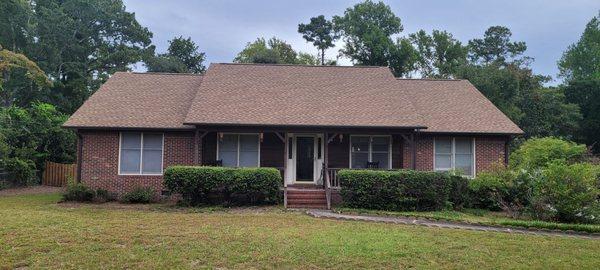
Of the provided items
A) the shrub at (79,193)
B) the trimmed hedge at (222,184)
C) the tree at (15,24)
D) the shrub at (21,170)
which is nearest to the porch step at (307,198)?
the trimmed hedge at (222,184)

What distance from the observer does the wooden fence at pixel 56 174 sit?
24269 mm

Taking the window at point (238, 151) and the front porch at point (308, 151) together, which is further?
the window at point (238, 151)

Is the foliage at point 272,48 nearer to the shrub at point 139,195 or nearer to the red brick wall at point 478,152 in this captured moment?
the red brick wall at point 478,152

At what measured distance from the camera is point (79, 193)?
53.2 feet

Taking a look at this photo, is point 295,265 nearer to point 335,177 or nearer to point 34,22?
point 335,177

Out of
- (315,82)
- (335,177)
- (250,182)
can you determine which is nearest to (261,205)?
(250,182)

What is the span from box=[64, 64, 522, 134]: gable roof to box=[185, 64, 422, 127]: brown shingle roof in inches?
1.4

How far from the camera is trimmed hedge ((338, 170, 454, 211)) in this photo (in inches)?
595

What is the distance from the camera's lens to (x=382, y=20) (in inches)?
1790

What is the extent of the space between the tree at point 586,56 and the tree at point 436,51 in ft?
49.6

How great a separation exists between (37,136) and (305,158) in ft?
51.9

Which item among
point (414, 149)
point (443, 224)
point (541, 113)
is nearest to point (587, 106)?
point (541, 113)

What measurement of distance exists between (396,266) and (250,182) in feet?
28.2

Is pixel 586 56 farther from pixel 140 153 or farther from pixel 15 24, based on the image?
pixel 15 24
